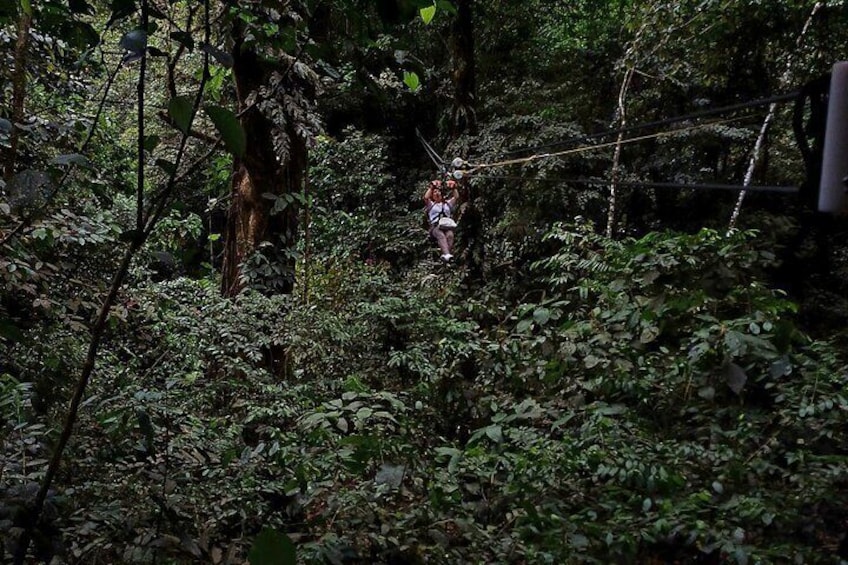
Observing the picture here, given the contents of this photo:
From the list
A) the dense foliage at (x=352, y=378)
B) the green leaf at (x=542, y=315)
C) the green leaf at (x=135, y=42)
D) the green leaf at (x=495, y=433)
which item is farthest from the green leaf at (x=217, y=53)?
the green leaf at (x=542, y=315)

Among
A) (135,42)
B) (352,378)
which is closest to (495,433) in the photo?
(352,378)

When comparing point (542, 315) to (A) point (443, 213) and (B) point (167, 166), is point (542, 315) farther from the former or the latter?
(A) point (443, 213)

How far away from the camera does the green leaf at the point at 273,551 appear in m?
1.05

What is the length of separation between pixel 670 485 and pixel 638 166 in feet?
20.9

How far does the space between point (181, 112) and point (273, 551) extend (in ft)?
2.49

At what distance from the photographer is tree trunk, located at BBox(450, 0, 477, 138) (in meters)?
5.13

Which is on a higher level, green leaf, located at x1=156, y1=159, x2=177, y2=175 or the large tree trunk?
the large tree trunk

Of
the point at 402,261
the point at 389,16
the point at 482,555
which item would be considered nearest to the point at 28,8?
the point at 389,16

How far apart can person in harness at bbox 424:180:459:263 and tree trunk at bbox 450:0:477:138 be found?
56cm

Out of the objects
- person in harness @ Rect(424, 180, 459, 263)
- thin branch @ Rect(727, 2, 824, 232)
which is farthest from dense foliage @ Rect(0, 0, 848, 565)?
thin branch @ Rect(727, 2, 824, 232)

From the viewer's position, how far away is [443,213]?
5793 millimetres

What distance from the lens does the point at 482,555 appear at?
1746 millimetres

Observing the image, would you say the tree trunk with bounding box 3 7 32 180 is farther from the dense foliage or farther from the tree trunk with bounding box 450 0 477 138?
the tree trunk with bounding box 450 0 477 138

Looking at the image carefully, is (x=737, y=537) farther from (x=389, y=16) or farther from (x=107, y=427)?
(x=107, y=427)
